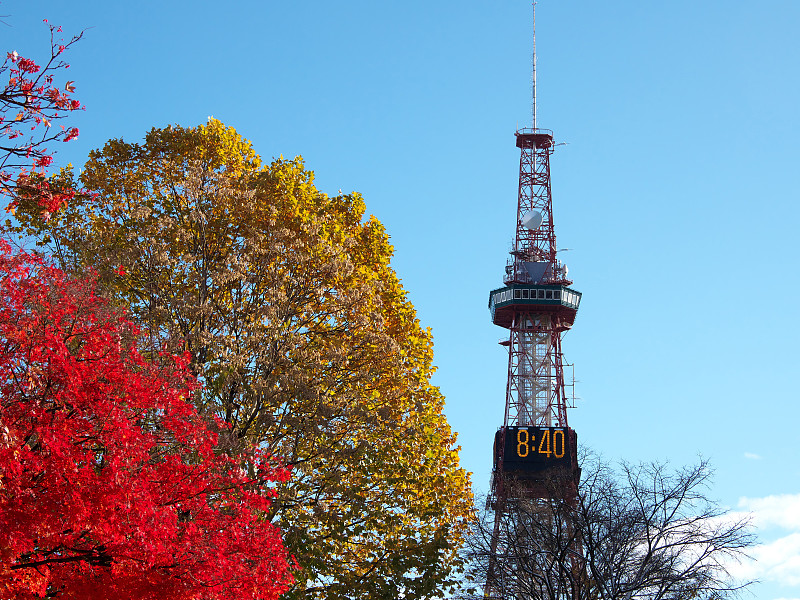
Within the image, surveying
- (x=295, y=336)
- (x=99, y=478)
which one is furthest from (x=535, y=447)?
(x=99, y=478)

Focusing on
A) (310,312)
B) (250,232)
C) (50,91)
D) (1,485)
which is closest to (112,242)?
(250,232)

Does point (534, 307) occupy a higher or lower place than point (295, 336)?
higher

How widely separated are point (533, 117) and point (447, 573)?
81.6 metres

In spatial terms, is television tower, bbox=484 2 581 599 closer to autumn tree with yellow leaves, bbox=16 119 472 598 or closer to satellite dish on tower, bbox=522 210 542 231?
satellite dish on tower, bbox=522 210 542 231

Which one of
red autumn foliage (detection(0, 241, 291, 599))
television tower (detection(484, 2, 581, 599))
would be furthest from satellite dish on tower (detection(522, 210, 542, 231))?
red autumn foliage (detection(0, 241, 291, 599))

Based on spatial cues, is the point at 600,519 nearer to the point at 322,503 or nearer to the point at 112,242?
the point at 322,503

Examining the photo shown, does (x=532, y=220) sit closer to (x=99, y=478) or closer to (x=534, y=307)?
(x=534, y=307)

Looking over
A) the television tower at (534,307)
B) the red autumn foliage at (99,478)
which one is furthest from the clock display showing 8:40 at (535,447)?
the red autumn foliage at (99,478)

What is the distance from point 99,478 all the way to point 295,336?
26.9ft

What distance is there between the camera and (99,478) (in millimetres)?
15828

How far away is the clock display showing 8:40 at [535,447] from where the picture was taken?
8294 cm

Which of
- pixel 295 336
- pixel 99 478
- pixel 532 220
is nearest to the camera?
pixel 99 478

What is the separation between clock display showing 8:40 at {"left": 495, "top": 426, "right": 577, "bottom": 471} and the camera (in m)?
82.9

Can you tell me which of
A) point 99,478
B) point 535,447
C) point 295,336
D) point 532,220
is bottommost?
point 99,478
